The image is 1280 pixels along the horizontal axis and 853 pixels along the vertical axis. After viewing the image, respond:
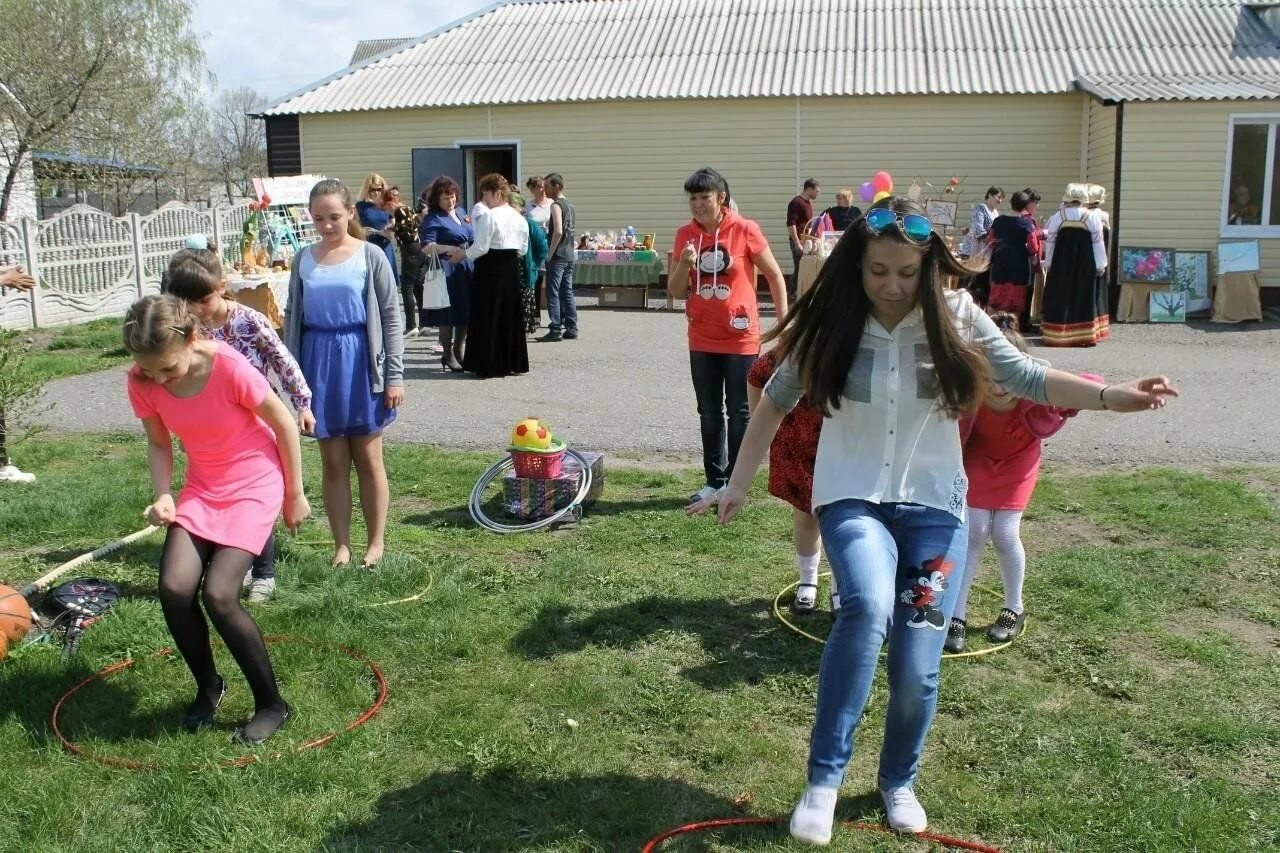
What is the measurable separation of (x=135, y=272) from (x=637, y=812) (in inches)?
682

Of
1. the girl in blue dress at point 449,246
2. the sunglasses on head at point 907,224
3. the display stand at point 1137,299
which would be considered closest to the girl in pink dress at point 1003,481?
the sunglasses on head at point 907,224

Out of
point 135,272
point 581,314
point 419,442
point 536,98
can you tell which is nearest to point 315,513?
point 419,442

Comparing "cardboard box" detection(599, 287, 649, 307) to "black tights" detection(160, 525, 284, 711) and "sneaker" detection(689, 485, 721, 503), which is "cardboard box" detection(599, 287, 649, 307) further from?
"black tights" detection(160, 525, 284, 711)

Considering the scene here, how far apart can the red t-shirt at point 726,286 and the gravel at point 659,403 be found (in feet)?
6.17

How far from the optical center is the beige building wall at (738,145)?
63.7 ft

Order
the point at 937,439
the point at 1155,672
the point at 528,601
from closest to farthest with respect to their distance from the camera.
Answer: the point at 937,439 < the point at 1155,672 < the point at 528,601

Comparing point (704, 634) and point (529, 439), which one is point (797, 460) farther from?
point (529, 439)

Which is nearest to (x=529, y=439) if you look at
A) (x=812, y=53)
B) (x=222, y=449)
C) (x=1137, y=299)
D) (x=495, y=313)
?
(x=222, y=449)

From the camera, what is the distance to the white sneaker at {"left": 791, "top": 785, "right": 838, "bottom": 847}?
126 inches

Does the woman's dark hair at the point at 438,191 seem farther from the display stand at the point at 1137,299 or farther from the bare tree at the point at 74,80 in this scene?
the bare tree at the point at 74,80

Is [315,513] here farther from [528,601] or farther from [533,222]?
[533,222]

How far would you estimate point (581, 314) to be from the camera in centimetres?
1766

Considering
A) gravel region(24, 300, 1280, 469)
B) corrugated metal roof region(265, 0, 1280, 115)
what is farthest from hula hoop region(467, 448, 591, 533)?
corrugated metal roof region(265, 0, 1280, 115)

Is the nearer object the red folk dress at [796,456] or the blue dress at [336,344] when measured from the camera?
the red folk dress at [796,456]
